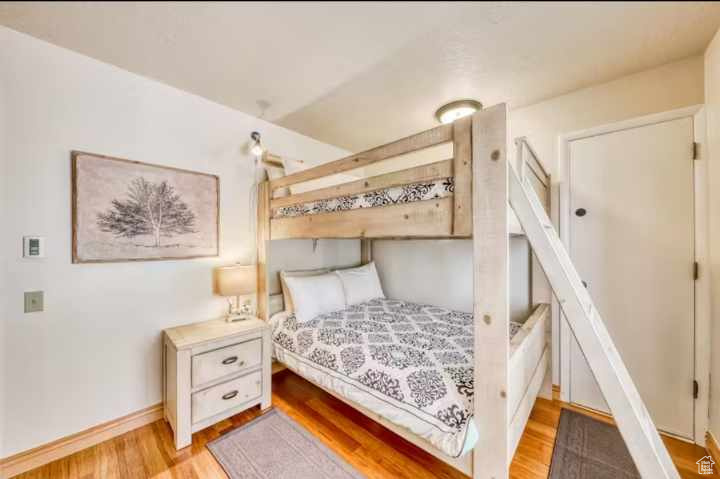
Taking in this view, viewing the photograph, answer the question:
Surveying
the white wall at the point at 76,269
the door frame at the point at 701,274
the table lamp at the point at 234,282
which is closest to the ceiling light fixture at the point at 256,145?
the white wall at the point at 76,269

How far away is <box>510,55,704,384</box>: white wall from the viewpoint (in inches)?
63.2

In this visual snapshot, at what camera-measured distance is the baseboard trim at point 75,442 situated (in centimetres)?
137

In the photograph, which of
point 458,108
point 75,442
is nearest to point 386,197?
point 458,108

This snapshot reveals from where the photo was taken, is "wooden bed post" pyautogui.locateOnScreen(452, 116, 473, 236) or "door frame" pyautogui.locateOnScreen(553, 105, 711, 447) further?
"door frame" pyautogui.locateOnScreen(553, 105, 711, 447)

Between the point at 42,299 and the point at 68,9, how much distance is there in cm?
151

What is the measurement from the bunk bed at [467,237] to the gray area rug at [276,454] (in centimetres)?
32

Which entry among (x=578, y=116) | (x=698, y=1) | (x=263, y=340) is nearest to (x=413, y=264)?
(x=263, y=340)

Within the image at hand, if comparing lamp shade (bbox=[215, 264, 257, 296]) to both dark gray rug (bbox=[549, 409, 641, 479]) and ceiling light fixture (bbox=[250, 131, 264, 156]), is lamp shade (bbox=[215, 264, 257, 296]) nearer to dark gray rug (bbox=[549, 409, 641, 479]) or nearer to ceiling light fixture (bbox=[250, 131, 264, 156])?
ceiling light fixture (bbox=[250, 131, 264, 156])

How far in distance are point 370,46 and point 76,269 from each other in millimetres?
2043

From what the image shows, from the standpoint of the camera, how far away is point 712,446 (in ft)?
4.92

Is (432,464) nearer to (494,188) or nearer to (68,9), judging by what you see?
(494,188)

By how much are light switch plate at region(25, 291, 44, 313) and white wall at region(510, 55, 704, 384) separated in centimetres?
324

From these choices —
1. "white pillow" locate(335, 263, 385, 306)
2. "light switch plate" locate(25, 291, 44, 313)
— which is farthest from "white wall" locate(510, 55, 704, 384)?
"light switch plate" locate(25, 291, 44, 313)

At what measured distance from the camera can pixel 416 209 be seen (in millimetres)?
1230
